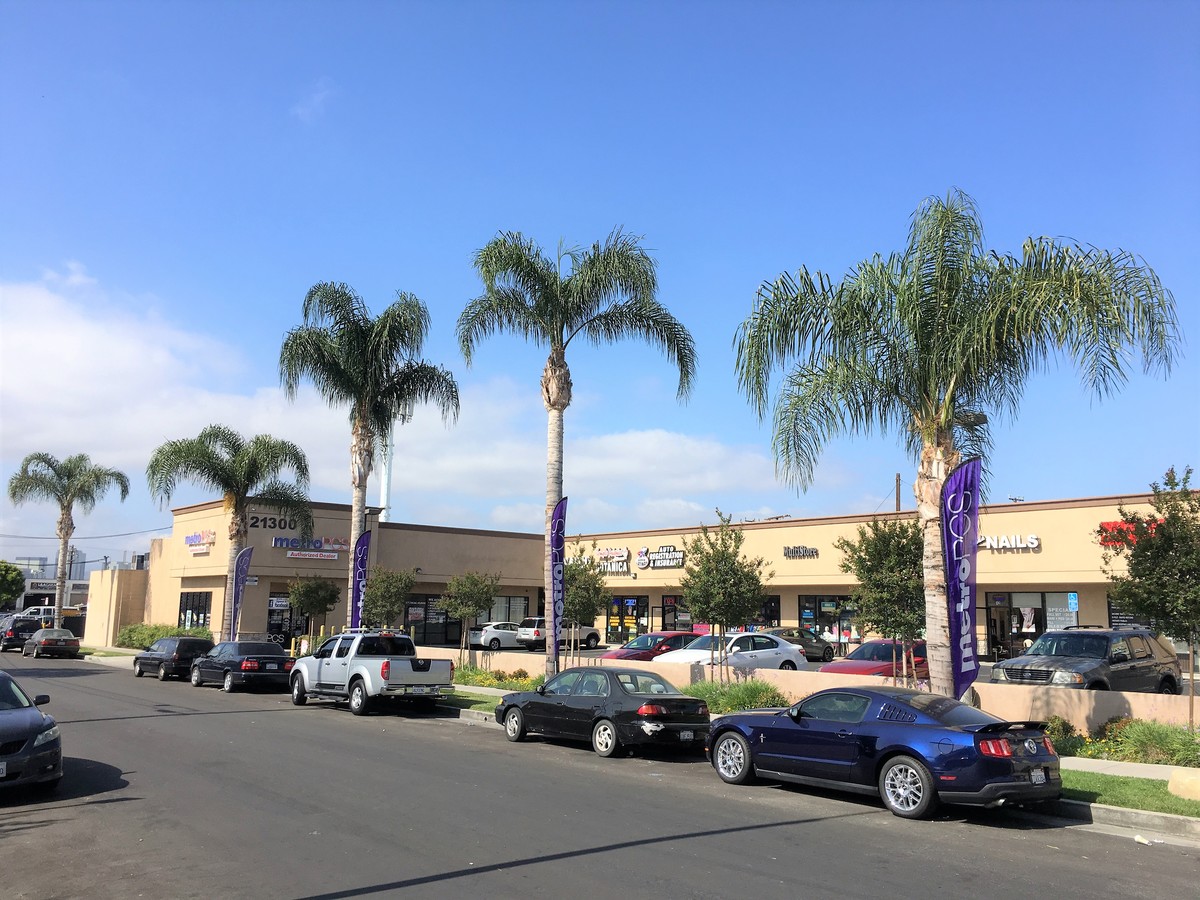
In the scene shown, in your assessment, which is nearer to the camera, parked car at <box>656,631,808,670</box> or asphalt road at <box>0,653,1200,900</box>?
asphalt road at <box>0,653,1200,900</box>

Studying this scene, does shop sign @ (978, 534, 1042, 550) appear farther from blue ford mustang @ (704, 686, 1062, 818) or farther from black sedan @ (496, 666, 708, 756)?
blue ford mustang @ (704, 686, 1062, 818)

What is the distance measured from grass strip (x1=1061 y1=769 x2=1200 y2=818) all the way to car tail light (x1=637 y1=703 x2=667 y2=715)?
5.53m

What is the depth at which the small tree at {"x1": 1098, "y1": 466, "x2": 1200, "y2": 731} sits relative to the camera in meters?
14.0

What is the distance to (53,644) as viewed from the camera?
42.5m

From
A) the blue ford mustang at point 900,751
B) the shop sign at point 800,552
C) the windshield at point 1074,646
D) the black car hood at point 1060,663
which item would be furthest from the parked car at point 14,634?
the blue ford mustang at point 900,751

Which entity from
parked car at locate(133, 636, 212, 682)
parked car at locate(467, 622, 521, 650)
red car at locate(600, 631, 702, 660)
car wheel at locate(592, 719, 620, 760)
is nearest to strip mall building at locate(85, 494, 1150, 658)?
parked car at locate(467, 622, 521, 650)

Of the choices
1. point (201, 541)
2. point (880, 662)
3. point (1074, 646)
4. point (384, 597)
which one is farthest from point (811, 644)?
point (201, 541)

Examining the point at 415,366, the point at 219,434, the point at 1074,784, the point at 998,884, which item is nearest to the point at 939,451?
the point at 1074,784

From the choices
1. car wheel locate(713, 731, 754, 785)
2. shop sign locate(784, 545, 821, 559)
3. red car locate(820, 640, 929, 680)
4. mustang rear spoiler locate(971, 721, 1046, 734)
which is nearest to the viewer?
mustang rear spoiler locate(971, 721, 1046, 734)

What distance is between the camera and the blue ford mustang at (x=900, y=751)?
31.8 ft

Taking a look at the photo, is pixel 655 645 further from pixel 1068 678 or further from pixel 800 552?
pixel 1068 678

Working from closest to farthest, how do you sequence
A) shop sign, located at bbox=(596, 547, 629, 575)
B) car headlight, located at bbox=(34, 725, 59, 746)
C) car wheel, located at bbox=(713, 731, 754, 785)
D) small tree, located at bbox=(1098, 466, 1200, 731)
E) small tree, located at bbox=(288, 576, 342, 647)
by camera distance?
car headlight, located at bbox=(34, 725, 59, 746), car wheel, located at bbox=(713, 731, 754, 785), small tree, located at bbox=(1098, 466, 1200, 731), small tree, located at bbox=(288, 576, 342, 647), shop sign, located at bbox=(596, 547, 629, 575)

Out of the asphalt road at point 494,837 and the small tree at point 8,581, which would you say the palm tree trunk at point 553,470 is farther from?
the small tree at point 8,581

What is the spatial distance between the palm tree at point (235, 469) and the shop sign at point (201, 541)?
26.9 ft
